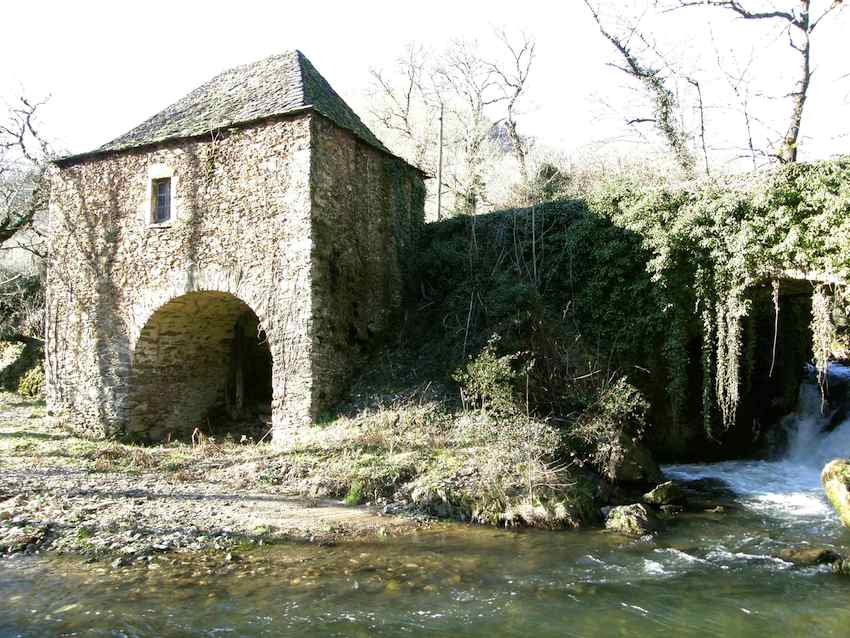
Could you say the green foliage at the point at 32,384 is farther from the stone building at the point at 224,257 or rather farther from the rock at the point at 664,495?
the rock at the point at 664,495

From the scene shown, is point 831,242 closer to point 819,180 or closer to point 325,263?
point 819,180

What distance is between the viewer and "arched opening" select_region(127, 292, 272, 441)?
507 inches

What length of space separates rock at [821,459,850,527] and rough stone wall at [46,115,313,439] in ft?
25.8

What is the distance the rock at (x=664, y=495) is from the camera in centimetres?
903

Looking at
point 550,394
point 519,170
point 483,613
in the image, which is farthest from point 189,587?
point 519,170

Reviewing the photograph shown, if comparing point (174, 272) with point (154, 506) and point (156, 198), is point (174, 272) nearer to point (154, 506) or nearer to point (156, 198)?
point (156, 198)

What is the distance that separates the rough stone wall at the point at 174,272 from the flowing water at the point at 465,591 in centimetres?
522

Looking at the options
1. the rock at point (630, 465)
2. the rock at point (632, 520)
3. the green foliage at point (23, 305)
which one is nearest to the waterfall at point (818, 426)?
the rock at point (630, 465)

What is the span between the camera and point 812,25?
1520cm

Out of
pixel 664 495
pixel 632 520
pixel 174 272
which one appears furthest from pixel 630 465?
pixel 174 272

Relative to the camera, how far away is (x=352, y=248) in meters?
12.6

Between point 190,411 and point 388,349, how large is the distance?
461cm

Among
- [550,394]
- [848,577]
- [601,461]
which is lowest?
[848,577]

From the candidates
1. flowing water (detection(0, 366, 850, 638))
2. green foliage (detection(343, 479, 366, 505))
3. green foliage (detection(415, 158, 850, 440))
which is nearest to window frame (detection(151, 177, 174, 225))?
green foliage (detection(415, 158, 850, 440))
